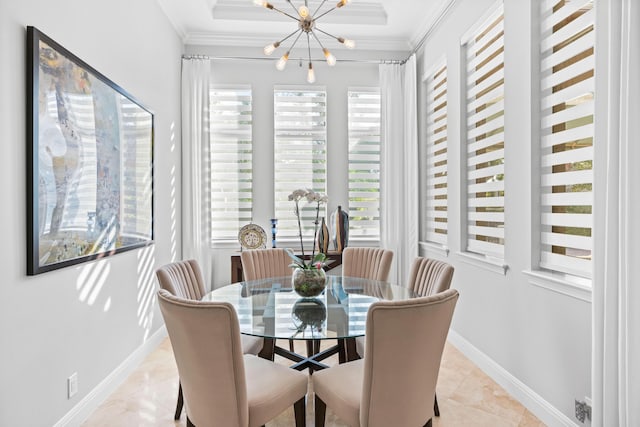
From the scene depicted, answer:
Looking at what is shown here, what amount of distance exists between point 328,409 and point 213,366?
46.5 inches

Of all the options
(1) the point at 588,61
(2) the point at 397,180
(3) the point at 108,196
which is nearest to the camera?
(1) the point at 588,61

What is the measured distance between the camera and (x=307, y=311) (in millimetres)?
2076

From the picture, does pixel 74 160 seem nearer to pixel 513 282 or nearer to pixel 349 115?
pixel 513 282

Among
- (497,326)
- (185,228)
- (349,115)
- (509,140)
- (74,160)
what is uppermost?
(349,115)

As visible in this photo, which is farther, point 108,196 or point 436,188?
point 436,188

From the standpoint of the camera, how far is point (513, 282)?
8.29 ft

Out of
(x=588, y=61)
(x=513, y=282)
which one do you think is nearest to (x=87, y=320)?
(x=513, y=282)

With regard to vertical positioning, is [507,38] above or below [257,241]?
above

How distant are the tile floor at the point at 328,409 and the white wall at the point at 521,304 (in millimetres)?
109

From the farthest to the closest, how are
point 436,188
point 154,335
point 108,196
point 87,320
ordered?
point 436,188
point 154,335
point 108,196
point 87,320

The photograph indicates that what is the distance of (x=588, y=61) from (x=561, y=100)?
23 cm

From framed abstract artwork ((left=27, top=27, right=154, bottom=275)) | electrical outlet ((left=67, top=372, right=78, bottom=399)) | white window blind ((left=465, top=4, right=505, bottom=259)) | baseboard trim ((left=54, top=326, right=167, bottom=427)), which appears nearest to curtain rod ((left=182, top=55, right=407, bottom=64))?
white window blind ((left=465, top=4, right=505, bottom=259))

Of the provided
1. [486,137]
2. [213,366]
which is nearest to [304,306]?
[213,366]

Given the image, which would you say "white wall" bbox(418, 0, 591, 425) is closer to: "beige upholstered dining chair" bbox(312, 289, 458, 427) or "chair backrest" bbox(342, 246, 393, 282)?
"chair backrest" bbox(342, 246, 393, 282)
